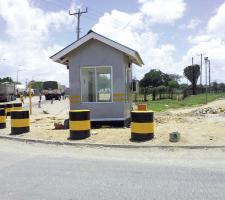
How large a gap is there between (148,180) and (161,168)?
132cm

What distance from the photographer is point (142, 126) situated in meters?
13.9

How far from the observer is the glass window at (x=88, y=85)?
1938 cm

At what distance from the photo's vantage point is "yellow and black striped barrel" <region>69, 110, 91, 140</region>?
48.4 feet

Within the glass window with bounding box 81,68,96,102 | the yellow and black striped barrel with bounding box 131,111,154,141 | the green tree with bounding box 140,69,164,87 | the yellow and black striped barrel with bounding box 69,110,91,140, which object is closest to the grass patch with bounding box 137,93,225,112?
the glass window with bounding box 81,68,96,102

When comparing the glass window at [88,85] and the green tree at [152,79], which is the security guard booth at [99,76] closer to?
the glass window at [88,85]

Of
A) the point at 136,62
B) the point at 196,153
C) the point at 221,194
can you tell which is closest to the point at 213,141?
the point at 196,153

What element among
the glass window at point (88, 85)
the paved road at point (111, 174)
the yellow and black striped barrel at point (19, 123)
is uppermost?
the glass window at point (88, 85)

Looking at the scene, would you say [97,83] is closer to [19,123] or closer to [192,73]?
[19,123]

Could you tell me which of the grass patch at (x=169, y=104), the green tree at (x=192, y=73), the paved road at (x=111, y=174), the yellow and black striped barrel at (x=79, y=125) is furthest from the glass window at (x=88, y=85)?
the green tree at (x=192, y=73)

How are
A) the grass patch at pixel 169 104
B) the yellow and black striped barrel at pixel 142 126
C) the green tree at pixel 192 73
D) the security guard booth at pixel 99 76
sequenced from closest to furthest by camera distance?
the yellow and black striped barrel at pixel 142 126 < the security guard booth at pixel 99 76 < the grass patch at pixel 169 104 < the green tree at pixel 192 73

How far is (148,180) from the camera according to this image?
27.7ft

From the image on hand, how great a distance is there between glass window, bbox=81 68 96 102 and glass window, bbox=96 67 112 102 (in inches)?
8.8

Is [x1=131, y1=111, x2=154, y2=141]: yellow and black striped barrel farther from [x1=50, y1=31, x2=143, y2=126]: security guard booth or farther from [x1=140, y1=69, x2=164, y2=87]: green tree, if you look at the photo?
[x1=140, y1=69, x2=164, y2=87]: green tree

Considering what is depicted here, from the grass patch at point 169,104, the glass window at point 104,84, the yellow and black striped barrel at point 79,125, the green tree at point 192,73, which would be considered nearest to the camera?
the yellow and black striped barrel at point 79,125
